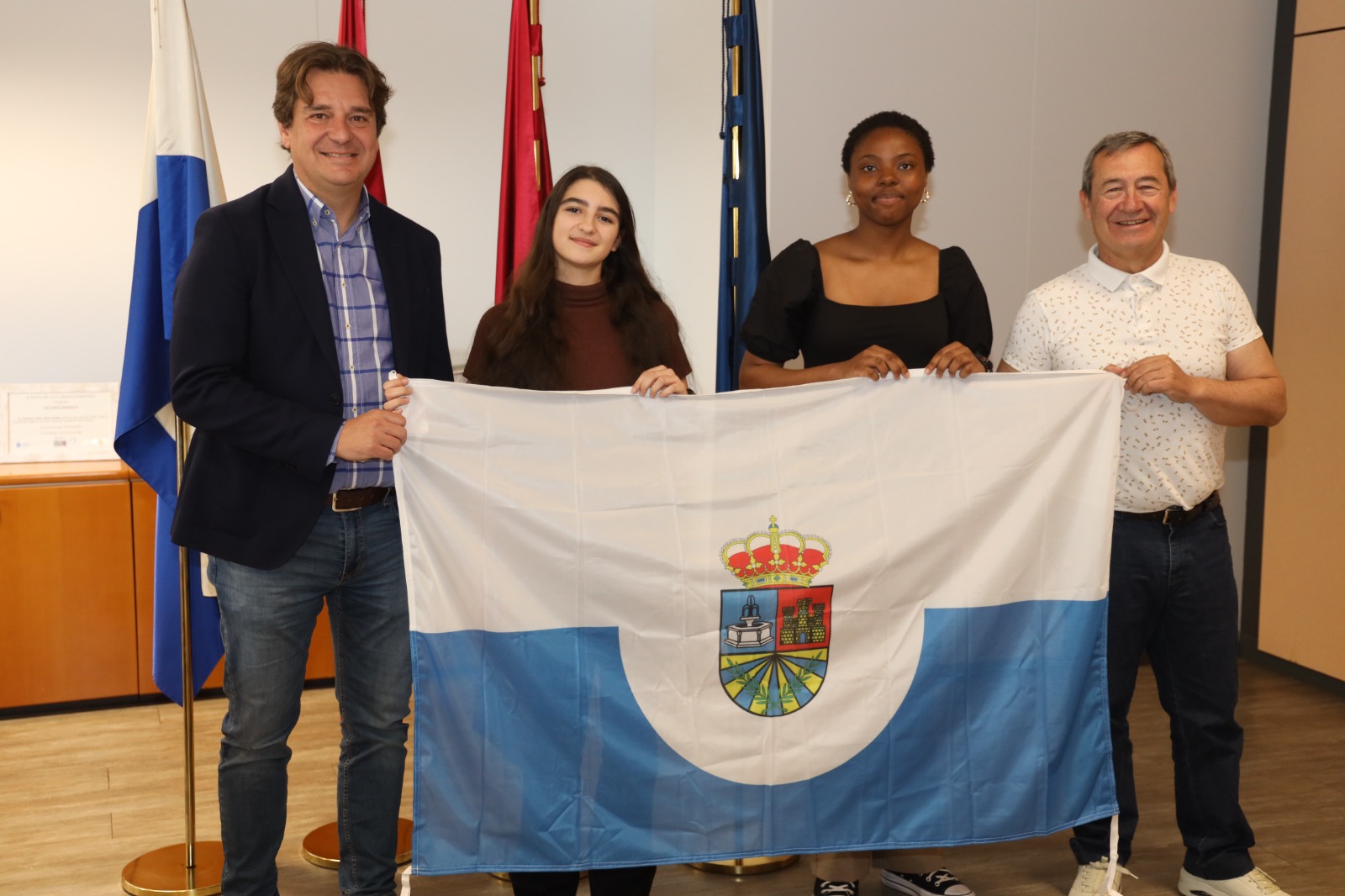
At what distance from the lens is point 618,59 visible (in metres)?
4.70

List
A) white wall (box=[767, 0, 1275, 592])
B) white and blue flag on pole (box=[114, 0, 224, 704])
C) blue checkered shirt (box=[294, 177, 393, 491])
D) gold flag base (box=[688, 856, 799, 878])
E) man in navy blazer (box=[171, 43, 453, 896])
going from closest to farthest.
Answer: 1. man in navy blazer (box=[171, 43, 453, 896])
2. blue checkered shirt (box=[294, 177, 393, 491])
3. white and blue flag on pole (box=[114, 0, 224, 704])
4. gold flag base (box=[688, 856, 799, 878])
5. white wall (box=[767, 0, 1275, 592])

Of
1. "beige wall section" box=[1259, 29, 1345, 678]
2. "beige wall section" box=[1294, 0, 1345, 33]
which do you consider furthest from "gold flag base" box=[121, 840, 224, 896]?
"beige wall section" box=[1294, 0, 1345, 33]

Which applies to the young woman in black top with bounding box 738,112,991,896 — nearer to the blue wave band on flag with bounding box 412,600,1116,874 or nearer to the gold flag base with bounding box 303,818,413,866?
the blue wave band on flag with bounding box 412,600,1116,874

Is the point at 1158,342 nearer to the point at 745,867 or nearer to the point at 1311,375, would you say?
the point at 745,867

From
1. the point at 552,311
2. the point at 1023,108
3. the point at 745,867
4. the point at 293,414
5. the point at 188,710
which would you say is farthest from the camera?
the point at 1023,108

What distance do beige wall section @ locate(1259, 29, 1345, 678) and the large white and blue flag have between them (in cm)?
230

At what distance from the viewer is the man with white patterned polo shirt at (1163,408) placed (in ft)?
7.93

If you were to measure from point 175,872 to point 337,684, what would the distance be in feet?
2.71

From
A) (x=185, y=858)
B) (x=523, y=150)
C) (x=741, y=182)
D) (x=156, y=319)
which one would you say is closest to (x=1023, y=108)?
(x=741, y=182)

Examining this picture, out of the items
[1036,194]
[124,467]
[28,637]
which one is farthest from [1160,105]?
[28,637]

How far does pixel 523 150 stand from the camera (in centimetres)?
318

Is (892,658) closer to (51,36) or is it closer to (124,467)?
(124,467)

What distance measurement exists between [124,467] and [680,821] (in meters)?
2.60

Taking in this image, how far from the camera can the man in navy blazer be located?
205cm
